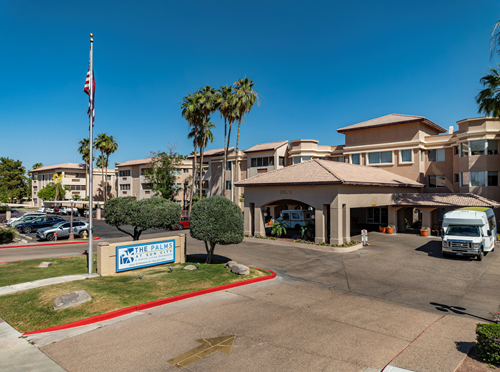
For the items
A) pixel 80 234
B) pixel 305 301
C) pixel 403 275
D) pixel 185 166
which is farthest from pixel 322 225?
pixel 185 166

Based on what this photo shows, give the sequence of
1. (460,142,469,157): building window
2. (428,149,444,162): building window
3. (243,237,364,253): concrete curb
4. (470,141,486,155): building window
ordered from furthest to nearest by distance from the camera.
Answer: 1. (428,149,444,162): building window
2. (460,142,469,157): building window
3. (470,141,486,155): building window
4. (243,237,364,253): concrete curb

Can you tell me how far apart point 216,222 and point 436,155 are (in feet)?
108

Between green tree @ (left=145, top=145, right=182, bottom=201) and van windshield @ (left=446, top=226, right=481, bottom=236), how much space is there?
46.4 metres

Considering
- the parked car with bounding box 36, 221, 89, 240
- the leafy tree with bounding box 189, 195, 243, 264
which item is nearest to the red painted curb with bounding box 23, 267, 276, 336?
the leafy tree with bounding box 189, 195, 243, 264

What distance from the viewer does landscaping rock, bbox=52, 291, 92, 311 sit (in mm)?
10629

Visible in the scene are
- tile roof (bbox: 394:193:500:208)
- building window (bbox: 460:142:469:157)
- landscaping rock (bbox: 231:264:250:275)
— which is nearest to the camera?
landscaping rock (bbox: 231:264:250:275)

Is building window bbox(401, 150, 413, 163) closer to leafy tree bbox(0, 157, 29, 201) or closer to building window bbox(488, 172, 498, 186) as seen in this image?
building window bbox(488, 172, 498, 186)

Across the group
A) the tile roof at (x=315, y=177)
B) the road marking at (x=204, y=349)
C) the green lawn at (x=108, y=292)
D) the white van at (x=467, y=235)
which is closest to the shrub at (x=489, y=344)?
the road marking at (x=204, y=349)

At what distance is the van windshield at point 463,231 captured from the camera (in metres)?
20.5

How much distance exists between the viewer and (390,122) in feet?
132

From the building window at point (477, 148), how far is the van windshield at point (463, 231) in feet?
52.2

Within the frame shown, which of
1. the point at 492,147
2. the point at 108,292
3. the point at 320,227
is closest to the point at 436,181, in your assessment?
the point at 492,147

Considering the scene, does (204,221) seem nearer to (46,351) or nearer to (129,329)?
(129,329)

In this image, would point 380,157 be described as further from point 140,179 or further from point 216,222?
point 140,179
